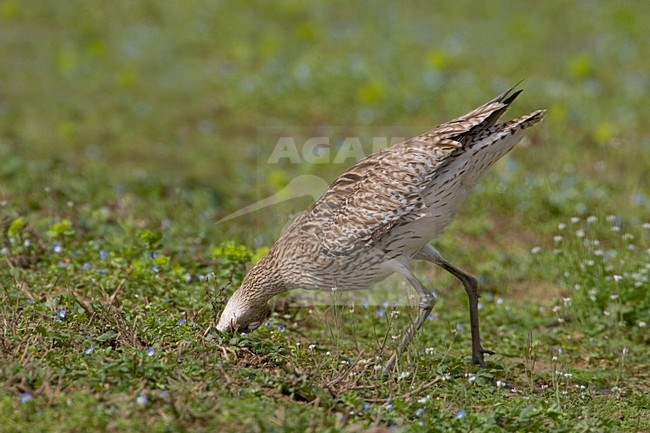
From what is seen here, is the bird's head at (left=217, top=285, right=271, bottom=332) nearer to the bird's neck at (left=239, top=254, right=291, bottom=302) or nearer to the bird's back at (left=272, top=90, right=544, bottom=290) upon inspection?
the bird's neck at (left=239, top=254, right=291, bottom=302)

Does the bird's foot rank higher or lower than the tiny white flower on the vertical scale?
lower

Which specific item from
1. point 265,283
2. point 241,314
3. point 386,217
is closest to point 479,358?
point 386,217

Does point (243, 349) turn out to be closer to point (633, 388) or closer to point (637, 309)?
point (633, 388)

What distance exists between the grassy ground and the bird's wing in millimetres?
620

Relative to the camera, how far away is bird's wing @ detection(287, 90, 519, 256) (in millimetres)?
6062

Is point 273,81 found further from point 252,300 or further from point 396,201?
point 396,201

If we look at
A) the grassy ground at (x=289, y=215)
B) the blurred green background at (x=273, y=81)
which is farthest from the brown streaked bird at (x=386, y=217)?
the blurred green background at (x=273, y=81)

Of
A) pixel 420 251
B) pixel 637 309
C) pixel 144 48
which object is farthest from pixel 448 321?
pixel 144 48

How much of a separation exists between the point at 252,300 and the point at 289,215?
254 cm

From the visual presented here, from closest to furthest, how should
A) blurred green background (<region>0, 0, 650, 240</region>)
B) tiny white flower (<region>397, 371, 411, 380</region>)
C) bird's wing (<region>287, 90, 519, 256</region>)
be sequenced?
tiny white flower (<region>397, 371, 411, 380</region>) < bird's wing (<region>287, 90, 519, 256</region>) < blurred green background (<region>0, 0, 650, 240</region>)

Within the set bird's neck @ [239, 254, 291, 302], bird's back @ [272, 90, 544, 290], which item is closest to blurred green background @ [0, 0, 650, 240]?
bird's neck @ [239, 254, 291, 302]

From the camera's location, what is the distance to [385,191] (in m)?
6.15

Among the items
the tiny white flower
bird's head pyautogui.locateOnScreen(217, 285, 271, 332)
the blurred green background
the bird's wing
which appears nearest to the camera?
the tiny white flower

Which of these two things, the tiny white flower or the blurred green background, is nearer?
the tiny white flower
